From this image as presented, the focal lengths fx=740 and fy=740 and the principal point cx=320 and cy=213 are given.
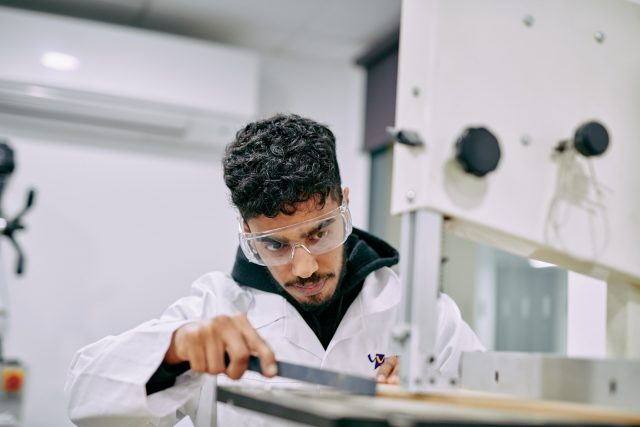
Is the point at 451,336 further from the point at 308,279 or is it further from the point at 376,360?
the point at 308,279

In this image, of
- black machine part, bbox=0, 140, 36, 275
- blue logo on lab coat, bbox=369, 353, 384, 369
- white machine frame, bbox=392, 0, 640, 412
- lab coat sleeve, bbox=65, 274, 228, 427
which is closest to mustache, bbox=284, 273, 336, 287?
blue logo on lab coat, bbox=369, 353, 384, 369

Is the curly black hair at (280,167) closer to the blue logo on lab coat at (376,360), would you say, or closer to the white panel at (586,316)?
the blue logo on lab coat at (376,360)

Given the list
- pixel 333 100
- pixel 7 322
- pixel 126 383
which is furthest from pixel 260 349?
pixel 333 100

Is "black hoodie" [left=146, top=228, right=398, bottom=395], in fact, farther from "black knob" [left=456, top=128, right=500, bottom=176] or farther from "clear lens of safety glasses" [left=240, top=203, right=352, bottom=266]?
"black knob" [left=456, top=128, right=500, bottom=176]

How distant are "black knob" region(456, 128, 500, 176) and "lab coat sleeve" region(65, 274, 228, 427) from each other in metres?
0.63

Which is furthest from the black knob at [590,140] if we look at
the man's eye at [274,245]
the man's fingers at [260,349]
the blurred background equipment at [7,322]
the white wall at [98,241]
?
the white wall at [98,241]

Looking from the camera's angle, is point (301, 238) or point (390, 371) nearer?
point (390, 371)

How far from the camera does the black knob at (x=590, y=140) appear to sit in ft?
3.51

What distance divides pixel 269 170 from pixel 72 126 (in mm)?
2357

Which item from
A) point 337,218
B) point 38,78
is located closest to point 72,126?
point 38,78

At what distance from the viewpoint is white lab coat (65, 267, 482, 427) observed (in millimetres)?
1379

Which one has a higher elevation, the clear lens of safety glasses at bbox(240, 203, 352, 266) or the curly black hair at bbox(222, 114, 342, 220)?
the curly black hair at bbox(222, 114, 342, 220)

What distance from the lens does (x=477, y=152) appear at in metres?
1.00

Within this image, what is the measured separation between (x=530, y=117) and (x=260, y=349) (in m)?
0.55
